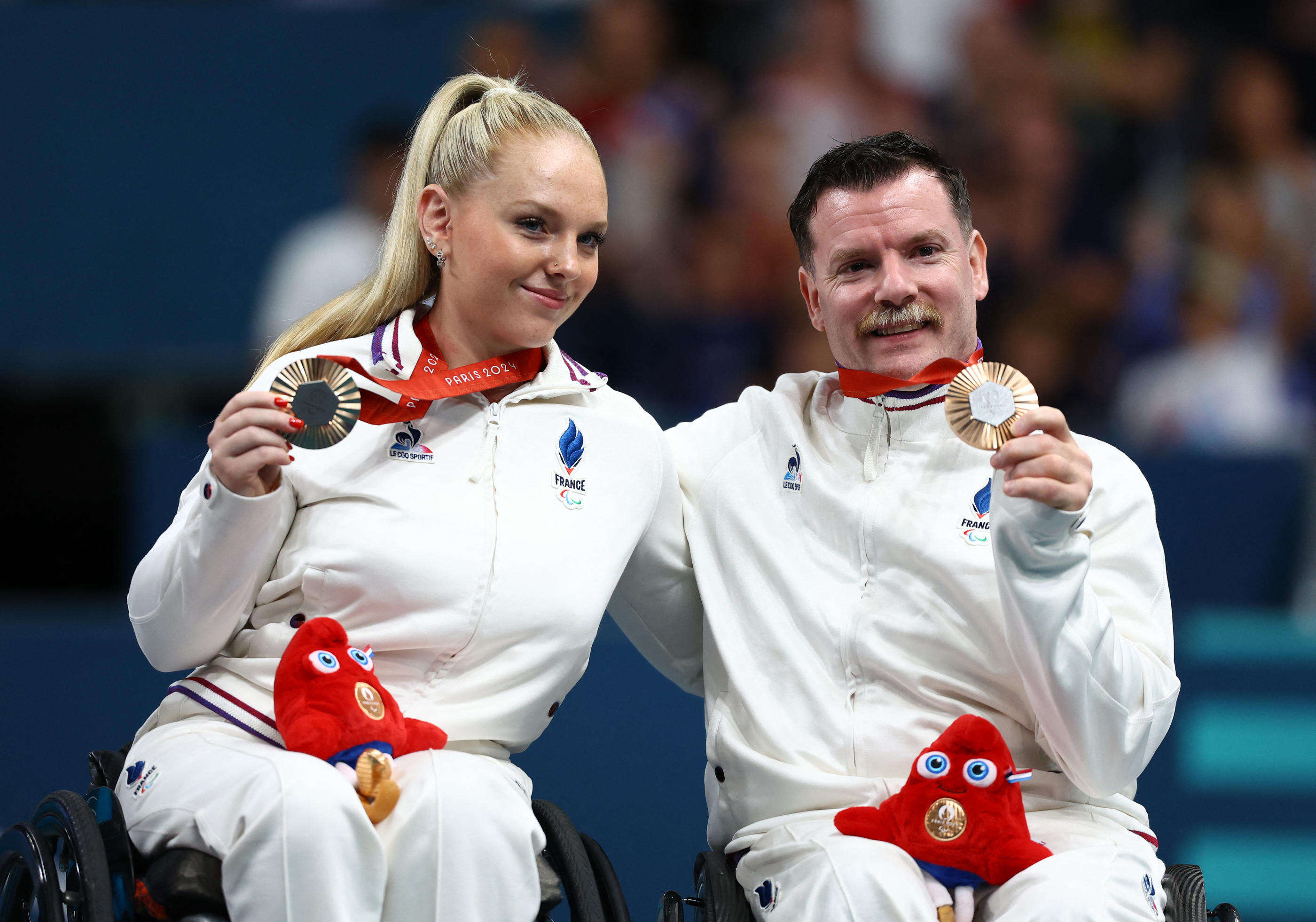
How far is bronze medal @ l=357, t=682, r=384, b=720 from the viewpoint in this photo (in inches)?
84.9

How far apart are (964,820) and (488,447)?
3.36ft

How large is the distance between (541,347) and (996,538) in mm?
958

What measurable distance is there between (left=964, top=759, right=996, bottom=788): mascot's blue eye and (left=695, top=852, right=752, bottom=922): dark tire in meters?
0.43

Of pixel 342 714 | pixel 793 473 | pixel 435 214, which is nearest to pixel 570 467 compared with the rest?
pixel 793 473

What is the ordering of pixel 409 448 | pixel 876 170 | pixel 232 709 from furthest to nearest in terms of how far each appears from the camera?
→ pixel 876 170 < pixel 409 448 < pixel 232 709

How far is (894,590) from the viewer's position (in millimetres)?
2537

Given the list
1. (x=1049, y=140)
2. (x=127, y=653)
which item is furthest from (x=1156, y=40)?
(x=127, y=653)

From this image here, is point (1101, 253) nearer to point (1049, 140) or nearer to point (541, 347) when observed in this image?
point (1049, 140)

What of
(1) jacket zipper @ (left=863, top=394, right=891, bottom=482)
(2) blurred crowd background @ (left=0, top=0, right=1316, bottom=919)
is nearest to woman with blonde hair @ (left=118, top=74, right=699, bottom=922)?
(1) jacket zipper @ (left=863, top=394, right=891, bottom=482)

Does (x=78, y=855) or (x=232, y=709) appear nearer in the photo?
(x=78, y=855)

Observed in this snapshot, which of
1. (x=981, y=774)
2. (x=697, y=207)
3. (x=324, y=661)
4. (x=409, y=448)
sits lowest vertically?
(x=981, y=774)

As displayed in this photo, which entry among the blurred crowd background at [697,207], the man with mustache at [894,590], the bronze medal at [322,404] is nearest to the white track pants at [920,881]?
the man with mustache at [894,590]

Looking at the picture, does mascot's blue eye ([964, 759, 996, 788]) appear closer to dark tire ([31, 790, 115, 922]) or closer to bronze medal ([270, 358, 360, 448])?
bronze medal ([270, 358, 360, 448])

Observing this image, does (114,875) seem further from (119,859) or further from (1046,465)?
(1046,465)
